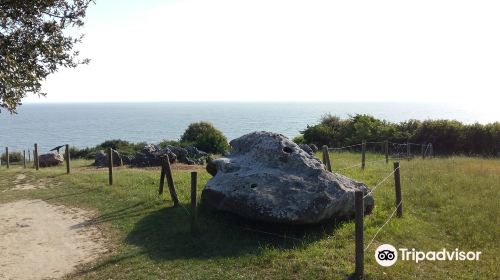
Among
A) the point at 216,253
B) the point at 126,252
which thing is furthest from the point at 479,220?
the point at 126,252

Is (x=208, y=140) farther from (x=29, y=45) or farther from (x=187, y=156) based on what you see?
(x=29, y=45)

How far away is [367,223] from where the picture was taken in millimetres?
13133

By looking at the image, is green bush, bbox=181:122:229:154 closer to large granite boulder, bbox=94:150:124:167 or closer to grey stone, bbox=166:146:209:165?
grey stone, bbox=166:146:209:165

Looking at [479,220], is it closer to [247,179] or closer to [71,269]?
[247,179]

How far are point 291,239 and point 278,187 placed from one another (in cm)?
163

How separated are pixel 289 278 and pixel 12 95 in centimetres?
1105

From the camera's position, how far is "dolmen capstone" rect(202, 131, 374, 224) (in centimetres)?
1224

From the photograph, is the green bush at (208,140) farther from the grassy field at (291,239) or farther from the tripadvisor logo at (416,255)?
the tripadvisor logo at (416,255)

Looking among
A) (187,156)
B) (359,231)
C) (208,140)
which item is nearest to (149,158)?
(187,156)

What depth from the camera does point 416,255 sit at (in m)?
10.7

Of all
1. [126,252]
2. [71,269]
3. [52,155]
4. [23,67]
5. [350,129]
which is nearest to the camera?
[71,269]

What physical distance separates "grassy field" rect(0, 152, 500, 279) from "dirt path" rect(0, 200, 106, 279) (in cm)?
62

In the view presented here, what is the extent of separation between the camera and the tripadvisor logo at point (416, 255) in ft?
34.2

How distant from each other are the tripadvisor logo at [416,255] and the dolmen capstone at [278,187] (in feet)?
7.01
